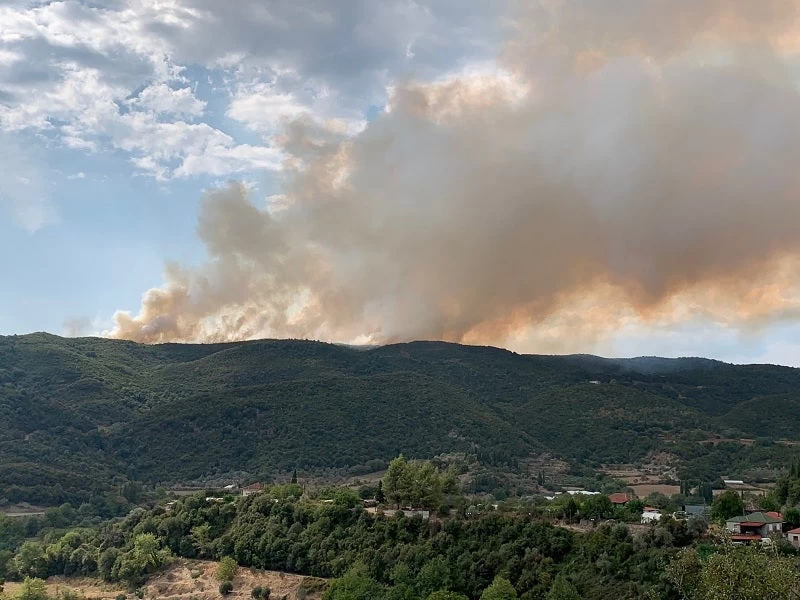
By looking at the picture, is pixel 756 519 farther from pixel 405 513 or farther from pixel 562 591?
pixel 405 513

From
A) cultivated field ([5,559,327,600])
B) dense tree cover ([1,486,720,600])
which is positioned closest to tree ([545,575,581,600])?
dense tree cover ([1,486,720,600])

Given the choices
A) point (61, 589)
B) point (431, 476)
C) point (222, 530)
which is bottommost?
point (61, 589)

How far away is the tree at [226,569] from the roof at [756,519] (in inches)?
1804

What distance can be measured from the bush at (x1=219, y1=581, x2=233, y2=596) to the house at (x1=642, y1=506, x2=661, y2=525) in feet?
126

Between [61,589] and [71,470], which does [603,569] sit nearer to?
[61,589]

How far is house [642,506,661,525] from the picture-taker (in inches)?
2763

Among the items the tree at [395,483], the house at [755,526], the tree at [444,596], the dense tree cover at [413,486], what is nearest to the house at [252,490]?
the dense tree cover at [413,486]

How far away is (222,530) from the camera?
9106 centimetres

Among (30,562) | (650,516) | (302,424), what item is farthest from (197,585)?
(302,424)

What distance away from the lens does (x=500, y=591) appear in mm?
60406

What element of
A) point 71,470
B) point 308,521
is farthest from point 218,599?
point 71,470

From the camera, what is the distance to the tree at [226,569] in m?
79.9

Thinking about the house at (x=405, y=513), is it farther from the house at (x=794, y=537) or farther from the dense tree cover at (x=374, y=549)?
the house at (x=794, y=537)

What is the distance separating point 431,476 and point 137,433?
99659mm
